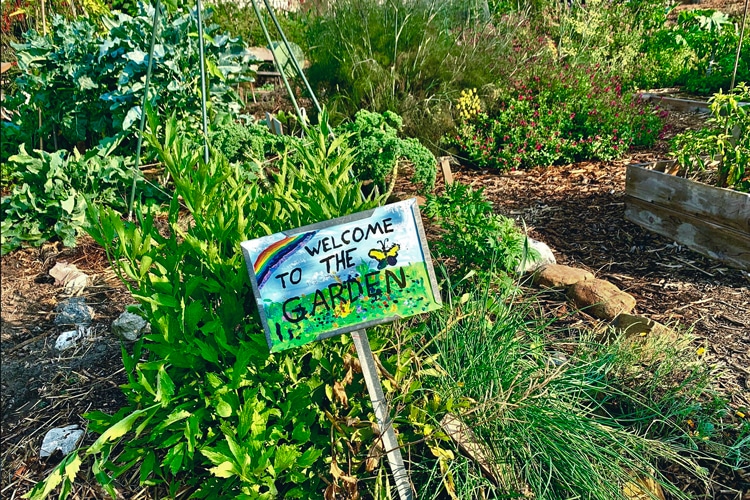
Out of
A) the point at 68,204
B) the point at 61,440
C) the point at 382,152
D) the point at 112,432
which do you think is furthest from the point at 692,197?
the point at 68,204

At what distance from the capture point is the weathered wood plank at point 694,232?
122 inches

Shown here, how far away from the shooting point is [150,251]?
172cm

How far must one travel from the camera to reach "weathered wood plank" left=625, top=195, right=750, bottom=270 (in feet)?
10.2

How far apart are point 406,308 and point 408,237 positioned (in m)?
0.21

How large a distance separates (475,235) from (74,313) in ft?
7.07

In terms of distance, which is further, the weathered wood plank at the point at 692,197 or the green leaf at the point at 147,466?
the weathered wood plank at the point at 692,197

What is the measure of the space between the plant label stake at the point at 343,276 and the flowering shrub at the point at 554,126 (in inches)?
135

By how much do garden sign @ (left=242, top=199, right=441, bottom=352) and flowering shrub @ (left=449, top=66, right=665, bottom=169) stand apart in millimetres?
3427

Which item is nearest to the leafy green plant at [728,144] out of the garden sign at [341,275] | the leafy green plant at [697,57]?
the garden sign at [341,275]

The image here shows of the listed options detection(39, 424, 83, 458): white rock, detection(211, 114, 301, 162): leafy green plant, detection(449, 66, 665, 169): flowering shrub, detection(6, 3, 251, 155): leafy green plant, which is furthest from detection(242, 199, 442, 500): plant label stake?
detection(449, 66, 665, 169): flowering shrub

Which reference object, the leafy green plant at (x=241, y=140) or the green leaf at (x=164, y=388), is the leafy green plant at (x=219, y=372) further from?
the leafy green plant at (x=241, y=140)

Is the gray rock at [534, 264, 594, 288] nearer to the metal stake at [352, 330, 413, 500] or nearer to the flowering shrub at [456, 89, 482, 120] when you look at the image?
the metal stake at [352, 330, 413, 500]

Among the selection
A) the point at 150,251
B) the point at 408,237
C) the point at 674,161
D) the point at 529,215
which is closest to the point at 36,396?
the point at 150,251

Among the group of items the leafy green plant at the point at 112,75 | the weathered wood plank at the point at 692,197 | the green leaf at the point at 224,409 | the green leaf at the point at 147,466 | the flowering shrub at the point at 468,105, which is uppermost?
the leafy green plant at the point at 112,75
